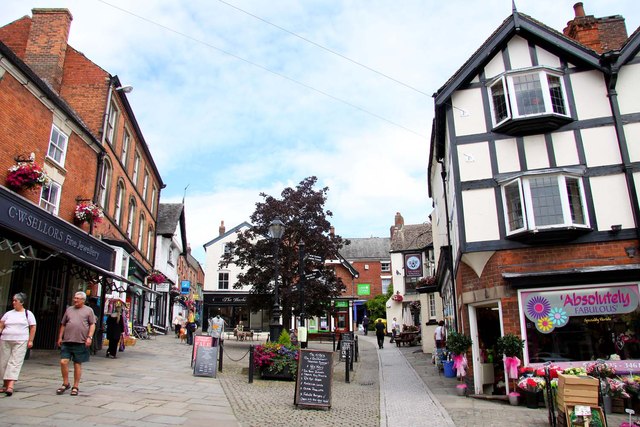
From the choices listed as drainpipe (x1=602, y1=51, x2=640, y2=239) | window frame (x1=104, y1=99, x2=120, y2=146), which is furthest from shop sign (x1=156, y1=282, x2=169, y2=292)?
drainpipe (x1=602, y1=51, x2=640, y2=239)

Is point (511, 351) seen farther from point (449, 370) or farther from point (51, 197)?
point (51, 197)

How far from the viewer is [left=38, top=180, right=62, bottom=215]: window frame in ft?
47.6

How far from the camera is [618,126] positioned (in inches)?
491

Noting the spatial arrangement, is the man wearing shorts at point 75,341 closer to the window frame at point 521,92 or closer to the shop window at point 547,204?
the shop window at point 547,204

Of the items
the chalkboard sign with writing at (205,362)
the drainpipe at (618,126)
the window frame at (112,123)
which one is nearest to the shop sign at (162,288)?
the window frame at (112,123)

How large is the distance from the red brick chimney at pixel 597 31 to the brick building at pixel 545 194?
2154 millimetres

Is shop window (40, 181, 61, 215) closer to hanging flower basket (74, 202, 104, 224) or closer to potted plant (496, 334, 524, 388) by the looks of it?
hanging flower basket (74, 202, 104, 224)

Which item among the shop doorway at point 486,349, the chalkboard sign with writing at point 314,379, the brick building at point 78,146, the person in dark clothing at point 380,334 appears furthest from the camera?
the person in dark clothing at point 380,334

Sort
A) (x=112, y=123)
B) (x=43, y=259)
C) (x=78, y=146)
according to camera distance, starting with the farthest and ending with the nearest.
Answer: (x=112, y=123)
(x=78, y=146)
(x=43, y=259)

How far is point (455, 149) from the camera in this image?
13609 mm

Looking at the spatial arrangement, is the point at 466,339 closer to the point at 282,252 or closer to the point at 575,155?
the point at 575,155

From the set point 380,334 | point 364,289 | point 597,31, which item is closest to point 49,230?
point 597,31

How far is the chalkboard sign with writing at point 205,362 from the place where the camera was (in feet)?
42.5

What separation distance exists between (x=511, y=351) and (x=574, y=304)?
1994mm
